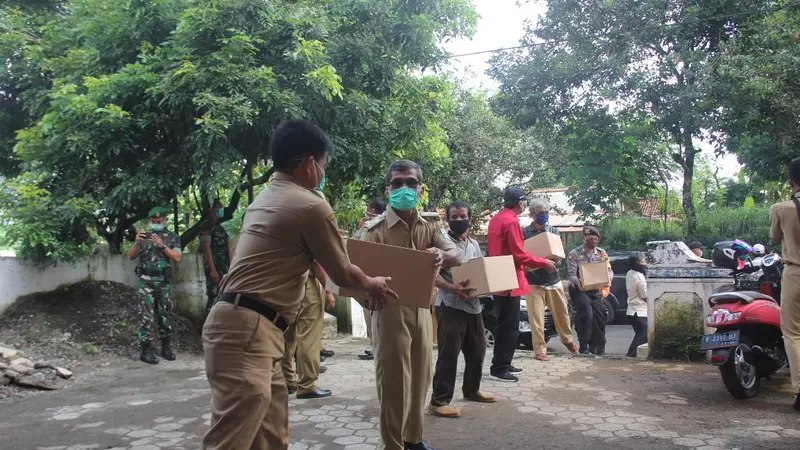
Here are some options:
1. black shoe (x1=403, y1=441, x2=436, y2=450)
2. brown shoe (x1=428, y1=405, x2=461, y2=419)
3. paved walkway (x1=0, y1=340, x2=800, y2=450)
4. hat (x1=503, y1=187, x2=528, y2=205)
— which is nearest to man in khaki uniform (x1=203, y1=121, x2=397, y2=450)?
black shoe (x1=403, y1=441, x2=436, y2=450)

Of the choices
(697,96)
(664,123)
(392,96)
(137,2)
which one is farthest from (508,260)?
(664,123)

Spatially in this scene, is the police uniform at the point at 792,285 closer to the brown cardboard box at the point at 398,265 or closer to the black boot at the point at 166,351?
the brown cardboard box at the point at 398,265

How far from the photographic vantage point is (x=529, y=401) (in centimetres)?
538

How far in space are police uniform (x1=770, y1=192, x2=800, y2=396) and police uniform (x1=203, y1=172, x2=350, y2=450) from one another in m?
3.82

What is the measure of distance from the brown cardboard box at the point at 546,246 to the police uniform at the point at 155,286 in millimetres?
4232

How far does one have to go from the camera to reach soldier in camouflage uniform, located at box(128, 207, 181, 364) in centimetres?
Result: 741

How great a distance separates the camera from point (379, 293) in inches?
119

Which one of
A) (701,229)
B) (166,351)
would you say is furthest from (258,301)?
(701,229)

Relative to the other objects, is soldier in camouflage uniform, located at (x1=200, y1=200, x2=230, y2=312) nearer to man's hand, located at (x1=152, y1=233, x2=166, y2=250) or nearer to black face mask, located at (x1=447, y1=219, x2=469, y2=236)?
man's hand, located at (x1=152, y1=233, x2=166, y2=250)

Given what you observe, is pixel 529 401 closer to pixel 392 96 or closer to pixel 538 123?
pixel 392 96

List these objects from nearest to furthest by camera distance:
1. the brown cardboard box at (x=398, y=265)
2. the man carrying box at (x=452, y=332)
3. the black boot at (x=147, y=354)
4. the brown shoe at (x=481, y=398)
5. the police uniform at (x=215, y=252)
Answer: the brown cardboard box at (x=398, y=265)
the man carrying box at (x=452, y=332)
the brown shoe at (x=481, y=398)
the black boot at (x=147, y=354)
the police uniform at (x=215, y=252)

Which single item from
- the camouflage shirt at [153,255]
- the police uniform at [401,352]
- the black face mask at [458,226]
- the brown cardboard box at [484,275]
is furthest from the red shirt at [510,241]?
the camouflage shirt at [153,255]

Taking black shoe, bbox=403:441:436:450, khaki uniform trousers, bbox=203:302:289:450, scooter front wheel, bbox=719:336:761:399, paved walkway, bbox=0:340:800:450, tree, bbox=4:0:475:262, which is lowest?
paved walkway, bbox=0:340:800:450

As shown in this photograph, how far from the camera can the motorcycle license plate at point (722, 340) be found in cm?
509
